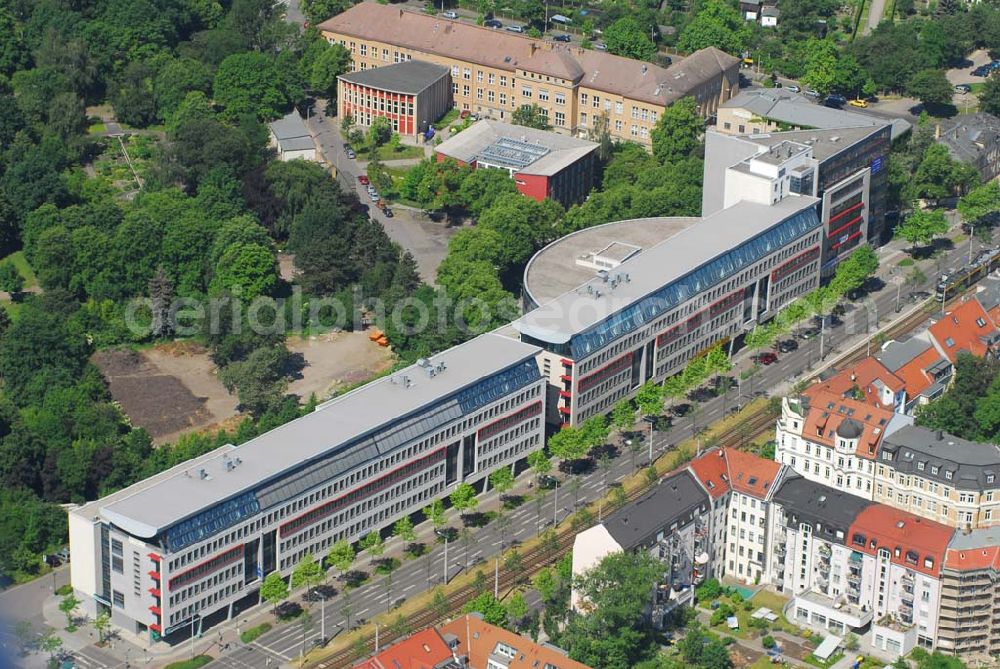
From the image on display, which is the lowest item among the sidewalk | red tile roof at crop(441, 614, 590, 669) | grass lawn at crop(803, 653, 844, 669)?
the sidewalk

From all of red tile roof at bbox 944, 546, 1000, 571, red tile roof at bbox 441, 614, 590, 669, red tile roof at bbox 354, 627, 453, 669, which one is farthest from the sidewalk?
red tile roof at bbox 944, 546, 1000, 571

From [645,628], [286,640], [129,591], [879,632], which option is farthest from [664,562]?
[129,591]

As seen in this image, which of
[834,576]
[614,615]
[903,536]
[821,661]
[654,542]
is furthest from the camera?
[834,576]

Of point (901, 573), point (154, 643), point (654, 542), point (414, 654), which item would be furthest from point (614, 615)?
point (154, 643)

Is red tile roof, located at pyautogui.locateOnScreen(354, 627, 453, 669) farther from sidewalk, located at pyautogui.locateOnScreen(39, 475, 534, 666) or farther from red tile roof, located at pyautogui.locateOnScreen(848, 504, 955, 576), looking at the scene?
red tile roof, located at pyautogui.locateOnScreen(848, 504, 955, 576)

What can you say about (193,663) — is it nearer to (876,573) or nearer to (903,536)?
(876,573)

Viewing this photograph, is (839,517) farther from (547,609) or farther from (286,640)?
(286,640)

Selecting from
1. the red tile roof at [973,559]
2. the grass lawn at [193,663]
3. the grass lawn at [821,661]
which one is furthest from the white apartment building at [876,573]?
the grass lawn at [193,663]
